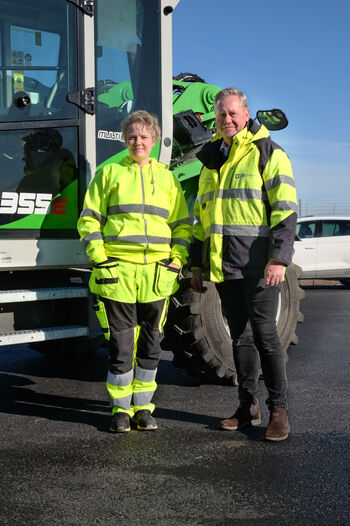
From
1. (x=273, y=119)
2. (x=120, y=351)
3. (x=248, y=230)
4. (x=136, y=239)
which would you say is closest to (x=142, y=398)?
(x=120, y=351)

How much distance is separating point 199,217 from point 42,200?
3.72 ft

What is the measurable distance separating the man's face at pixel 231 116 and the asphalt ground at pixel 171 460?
1.82 metres

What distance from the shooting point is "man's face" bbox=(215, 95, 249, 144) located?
12.4ft

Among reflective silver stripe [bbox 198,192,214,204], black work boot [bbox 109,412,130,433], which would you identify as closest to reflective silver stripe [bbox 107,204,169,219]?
reflective silver stripe [bbox 198,192,214,204]

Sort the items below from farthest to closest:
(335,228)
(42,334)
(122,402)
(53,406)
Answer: (335,228), (53,406), (42,334), (122,402)

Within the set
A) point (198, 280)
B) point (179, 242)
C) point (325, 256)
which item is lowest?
point (325, 256)

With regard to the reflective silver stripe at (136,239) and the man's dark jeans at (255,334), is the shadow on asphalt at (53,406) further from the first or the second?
the reflective silver stripe at (136,239)

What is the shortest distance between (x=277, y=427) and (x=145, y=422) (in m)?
0.80

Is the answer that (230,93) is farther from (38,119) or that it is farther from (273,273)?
(38,119)

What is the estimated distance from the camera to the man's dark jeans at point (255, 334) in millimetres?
3752

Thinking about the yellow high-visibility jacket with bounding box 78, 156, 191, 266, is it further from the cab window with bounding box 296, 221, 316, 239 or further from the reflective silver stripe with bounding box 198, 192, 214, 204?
the cab window with bounding box 296, 221, 316, 239

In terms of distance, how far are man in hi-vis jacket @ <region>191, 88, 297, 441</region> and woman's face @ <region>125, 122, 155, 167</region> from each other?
42 centimetres

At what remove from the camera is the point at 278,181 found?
3646 millimetres

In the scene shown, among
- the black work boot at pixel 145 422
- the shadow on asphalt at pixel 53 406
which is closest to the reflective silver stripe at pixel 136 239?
the black work boot at pixel 145 422
